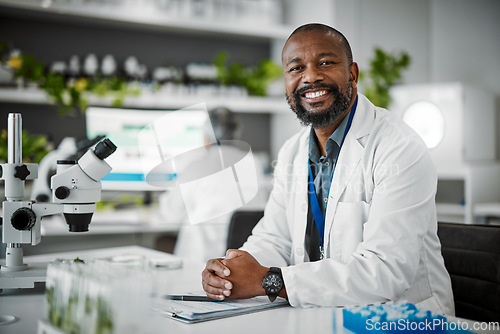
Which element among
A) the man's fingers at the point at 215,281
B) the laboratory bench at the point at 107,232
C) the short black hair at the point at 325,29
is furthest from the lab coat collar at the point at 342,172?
the laboratory bench at the point at 107,232

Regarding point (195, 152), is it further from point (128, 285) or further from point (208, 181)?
point (128, 285)

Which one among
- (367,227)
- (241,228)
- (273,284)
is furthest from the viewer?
(241,228)

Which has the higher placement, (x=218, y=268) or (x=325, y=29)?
(x=325, y=29)

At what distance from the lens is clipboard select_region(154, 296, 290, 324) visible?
3.14 ft

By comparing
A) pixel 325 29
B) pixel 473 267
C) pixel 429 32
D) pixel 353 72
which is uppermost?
pixel 429 32

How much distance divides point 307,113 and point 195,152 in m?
0.44

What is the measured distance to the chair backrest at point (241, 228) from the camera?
1645mm

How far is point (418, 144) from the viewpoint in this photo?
1.27 metres

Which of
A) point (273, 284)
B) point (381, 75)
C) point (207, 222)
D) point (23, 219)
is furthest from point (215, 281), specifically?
point (381, 75)

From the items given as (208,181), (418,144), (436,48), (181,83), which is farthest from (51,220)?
(436,48)

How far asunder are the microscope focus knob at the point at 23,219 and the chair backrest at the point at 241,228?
2.15 ft

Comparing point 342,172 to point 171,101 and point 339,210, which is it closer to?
point 339,210

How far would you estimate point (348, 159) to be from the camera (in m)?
1.34

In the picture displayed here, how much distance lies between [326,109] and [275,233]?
1.27 feet
